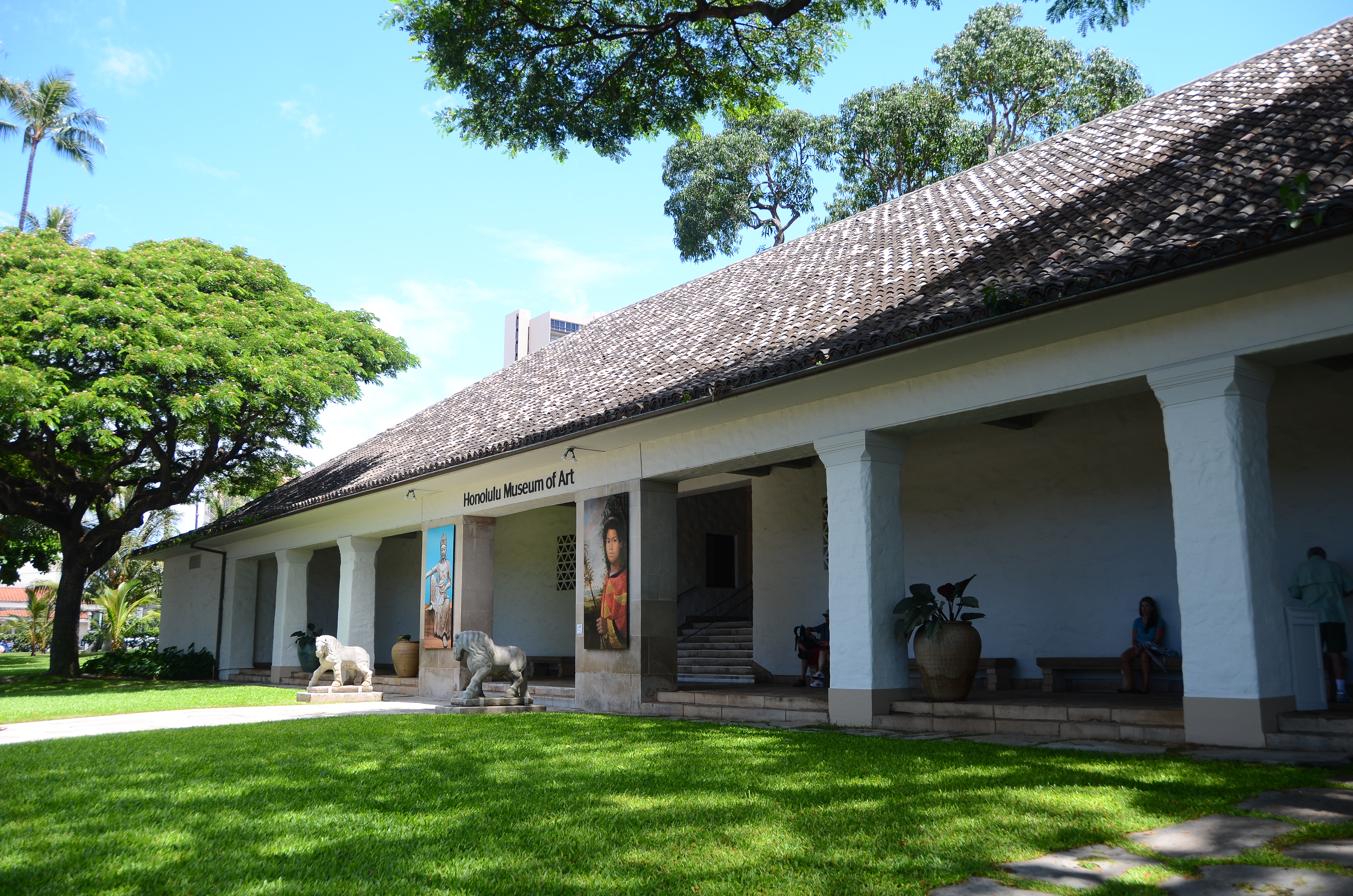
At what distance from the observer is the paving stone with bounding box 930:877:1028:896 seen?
11.6ft

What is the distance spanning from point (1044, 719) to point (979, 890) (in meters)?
5.16

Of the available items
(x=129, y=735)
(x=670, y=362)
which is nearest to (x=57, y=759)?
(x=129, y=735)

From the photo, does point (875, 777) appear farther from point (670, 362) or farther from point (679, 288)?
point (679, 288)

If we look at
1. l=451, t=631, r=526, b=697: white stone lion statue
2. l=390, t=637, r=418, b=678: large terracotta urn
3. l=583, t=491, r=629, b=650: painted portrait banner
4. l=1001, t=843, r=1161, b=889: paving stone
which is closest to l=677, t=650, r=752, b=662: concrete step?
l=583, t=491, r=629, b=650: painted portrait banner

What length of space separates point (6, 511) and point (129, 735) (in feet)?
45.0

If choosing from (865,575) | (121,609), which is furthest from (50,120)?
(865,575)

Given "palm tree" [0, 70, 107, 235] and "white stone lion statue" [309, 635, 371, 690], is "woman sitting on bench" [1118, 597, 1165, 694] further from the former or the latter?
"palm tree" [0, 70, 107, 235]

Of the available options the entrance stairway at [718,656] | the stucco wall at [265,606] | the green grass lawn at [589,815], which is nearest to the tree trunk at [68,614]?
the stucco wall at [265,606]

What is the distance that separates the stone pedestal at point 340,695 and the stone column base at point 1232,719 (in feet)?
41.2

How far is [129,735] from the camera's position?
9.94m

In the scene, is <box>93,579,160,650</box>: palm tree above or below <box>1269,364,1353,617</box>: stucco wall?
below

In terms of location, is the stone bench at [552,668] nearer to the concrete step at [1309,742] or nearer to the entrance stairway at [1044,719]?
the entrance stairway at [1044,719]

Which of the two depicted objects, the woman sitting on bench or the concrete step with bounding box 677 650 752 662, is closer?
the woman sitting on bench

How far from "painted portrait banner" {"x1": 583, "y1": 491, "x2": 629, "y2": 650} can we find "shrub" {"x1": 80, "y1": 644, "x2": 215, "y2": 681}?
15744mm
